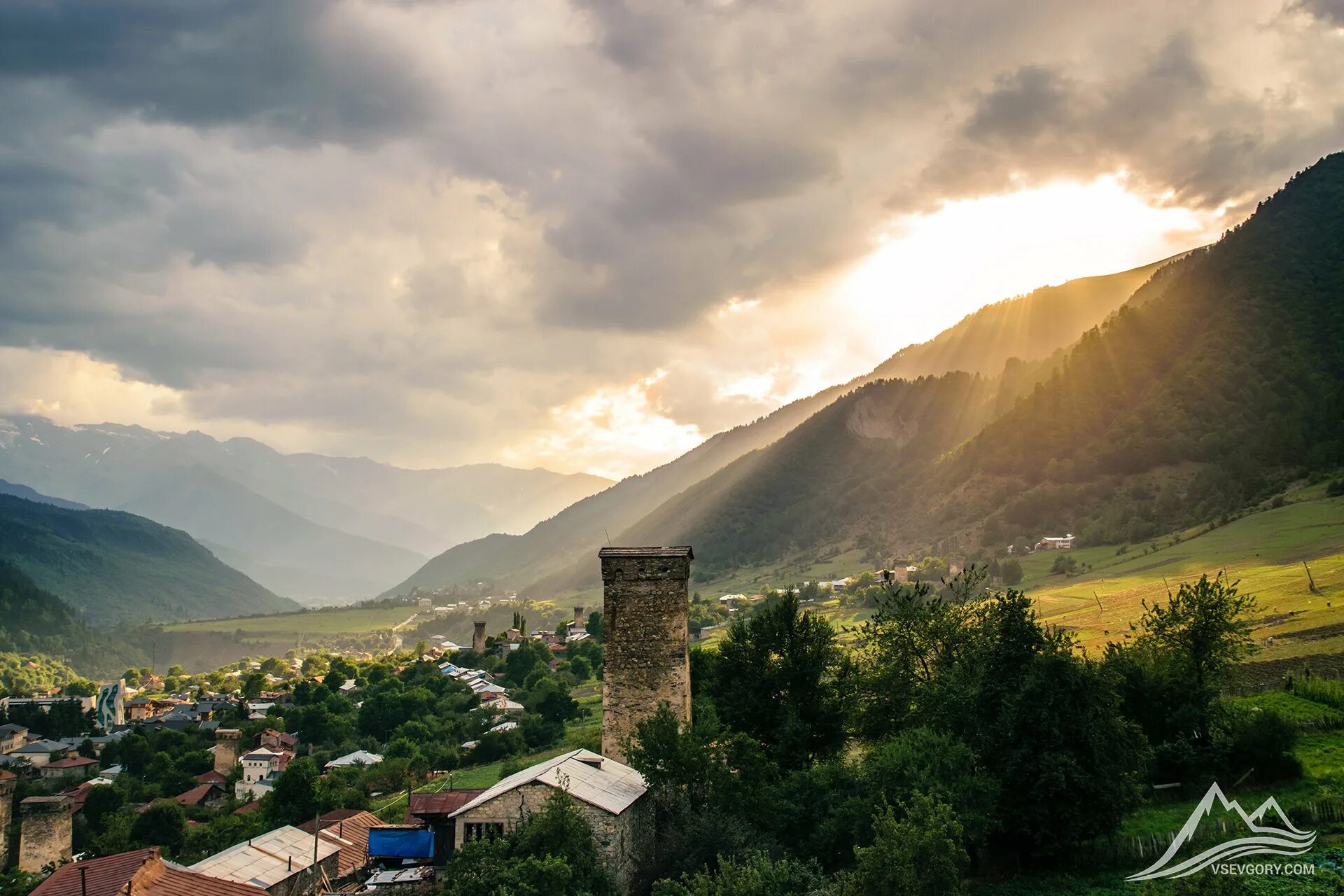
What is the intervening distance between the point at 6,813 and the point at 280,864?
4310 centimetres

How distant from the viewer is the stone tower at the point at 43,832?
54.2 meters

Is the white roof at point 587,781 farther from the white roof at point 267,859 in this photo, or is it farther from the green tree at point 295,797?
the green tree at point 295,797

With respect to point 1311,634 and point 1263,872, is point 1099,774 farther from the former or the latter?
point 1311,634

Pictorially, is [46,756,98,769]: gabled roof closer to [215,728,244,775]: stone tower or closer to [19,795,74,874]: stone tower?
[215,728,244,775]: stone tower

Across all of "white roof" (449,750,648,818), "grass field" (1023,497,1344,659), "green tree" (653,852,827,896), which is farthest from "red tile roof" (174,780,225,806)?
"grass field" (1023,497,1344,659)

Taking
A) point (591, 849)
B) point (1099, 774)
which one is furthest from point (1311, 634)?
point (591, 849)

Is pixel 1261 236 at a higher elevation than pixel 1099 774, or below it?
higher

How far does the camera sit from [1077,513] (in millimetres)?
148750

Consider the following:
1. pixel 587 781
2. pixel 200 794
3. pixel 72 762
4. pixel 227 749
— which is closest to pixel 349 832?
pixel 587 781

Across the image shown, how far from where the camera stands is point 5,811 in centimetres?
6244

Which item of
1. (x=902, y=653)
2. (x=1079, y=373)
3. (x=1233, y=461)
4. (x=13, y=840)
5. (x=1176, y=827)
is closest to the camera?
(x=1176, y=827)

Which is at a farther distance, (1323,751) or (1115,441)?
(1115,441)

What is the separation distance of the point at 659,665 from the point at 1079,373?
173 meters

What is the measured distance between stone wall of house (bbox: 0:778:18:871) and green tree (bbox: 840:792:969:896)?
61.4 m
